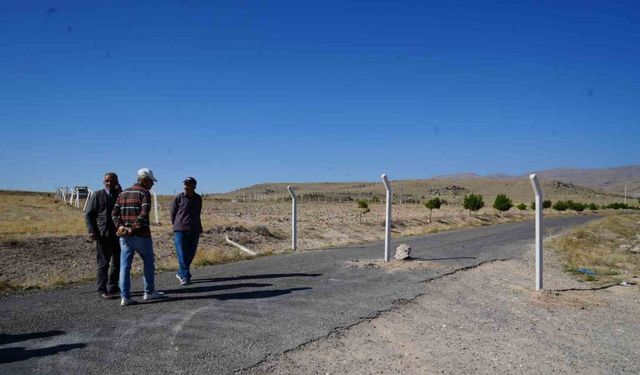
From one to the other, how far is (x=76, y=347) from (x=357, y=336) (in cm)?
325

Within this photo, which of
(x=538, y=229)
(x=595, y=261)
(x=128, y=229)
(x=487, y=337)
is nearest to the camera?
(x=487, y=337)

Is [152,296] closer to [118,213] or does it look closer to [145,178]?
[118,213]

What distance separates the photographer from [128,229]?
7727mm

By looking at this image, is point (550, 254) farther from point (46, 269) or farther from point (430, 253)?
point (46, 269)

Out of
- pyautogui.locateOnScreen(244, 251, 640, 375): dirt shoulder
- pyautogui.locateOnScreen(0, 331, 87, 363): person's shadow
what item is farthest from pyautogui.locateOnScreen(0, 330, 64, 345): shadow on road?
pyautogui.locateOnScreen(244, 251, 640, 375): dirt shoulder

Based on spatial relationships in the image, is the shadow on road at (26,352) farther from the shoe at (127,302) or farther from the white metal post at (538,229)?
the white metal post at (538,229)

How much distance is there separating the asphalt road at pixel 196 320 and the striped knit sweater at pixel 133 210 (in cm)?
125

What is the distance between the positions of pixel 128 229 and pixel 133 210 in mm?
293

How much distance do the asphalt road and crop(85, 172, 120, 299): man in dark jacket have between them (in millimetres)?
318

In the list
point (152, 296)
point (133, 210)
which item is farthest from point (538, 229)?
point (133, 210)

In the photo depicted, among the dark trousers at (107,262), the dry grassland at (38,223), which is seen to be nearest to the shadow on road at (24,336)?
the dark trousers at (107,262)

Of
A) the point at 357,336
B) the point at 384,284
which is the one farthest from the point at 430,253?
the point at 357,336

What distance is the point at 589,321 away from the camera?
7.59 m

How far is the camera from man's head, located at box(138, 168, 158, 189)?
7952 millimetres
